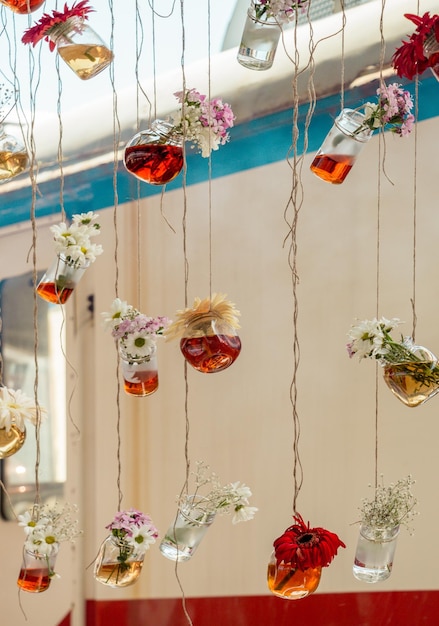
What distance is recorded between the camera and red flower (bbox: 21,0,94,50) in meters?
2.19

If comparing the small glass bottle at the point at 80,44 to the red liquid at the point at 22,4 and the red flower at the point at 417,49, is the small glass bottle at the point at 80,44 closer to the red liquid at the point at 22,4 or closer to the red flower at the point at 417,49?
the red liquid at the point at 22,4

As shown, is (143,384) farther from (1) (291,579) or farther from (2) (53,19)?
(2) (53,19)

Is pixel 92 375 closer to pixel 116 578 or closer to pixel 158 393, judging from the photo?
pixel 158 393

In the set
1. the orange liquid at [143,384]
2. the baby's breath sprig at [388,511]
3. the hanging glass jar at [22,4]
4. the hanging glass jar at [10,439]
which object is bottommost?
the baby's breath sprig at [388,511]

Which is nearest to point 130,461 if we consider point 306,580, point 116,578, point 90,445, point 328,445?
point 90,445

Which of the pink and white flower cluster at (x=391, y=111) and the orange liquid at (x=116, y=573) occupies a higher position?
the pink and white flower cluster at (x=391, y=111)

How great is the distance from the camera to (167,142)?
220cm

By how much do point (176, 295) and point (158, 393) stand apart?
0.36 metres

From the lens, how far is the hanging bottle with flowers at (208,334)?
Result: 2.10 meters

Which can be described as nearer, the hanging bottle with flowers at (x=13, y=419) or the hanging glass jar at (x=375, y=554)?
the hanging glass jar at (x=375, y=554)

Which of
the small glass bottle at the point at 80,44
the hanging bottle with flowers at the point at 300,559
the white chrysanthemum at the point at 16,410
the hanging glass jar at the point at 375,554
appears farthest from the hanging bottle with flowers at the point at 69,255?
the hanging glass jar at the point at 375,554

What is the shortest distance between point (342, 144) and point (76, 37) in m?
0.66

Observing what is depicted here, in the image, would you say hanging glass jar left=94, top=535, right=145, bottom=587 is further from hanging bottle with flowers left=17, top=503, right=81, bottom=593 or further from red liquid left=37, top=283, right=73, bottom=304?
red liquid left=37, top=283, right=73, bottom=304

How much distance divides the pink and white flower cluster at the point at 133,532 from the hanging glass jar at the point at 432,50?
1.17 m
